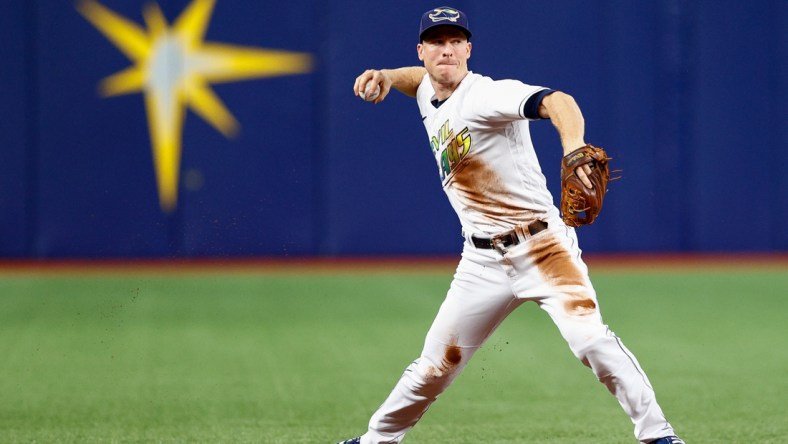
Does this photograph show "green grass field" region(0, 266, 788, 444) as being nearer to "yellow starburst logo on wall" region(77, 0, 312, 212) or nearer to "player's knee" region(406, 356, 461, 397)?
"player's knee" region(406, 356, 461, 397)

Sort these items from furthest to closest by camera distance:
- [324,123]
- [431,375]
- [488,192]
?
1. [324,123]
2. [431,375]
3. [488,192]

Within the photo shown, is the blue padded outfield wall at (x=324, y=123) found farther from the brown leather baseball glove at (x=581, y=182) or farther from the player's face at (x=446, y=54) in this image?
the brown leather baseball glove at (x=581, y=182)

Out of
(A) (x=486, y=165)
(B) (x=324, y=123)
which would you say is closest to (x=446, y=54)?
(A) (x=486, y=165)

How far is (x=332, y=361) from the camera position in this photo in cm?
764

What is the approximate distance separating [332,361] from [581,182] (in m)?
4.09

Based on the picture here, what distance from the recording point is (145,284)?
39.0ft

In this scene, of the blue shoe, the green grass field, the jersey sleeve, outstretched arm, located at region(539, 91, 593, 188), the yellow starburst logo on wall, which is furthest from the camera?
the yellow starburst logo on wall

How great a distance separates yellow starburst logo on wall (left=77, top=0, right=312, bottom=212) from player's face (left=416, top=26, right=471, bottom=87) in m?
9.33

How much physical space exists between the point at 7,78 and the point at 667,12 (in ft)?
27.2

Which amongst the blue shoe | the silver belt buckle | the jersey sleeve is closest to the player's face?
the jersey sleeve

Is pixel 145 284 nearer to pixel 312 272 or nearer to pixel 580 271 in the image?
pixel 312 272

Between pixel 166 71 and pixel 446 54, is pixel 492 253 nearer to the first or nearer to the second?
pixel 446 54

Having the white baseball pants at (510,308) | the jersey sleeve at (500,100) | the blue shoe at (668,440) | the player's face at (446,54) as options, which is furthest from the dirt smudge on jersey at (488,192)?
the blue shoe at (668,440)

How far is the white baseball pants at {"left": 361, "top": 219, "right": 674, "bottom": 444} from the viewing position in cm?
418
